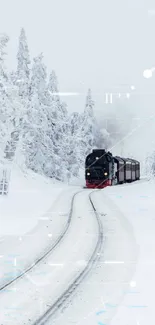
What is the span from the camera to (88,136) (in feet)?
222

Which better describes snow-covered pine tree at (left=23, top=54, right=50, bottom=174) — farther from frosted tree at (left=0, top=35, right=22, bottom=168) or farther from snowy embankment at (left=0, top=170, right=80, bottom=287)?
snowy embankment at (left=0, top=170, right=80, bottom=287)

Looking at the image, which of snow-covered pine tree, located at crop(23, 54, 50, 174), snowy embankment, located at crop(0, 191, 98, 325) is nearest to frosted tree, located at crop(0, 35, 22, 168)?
snow-covered pine tree, located at crop(23, 54, 50, 174)

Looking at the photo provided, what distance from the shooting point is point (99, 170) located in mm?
44469

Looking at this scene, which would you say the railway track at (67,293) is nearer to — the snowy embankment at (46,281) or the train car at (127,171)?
the snowy embankment at (46,281)

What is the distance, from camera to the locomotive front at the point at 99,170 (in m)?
44.3

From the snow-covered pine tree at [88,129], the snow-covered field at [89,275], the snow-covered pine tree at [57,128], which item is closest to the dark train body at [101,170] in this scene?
the snow-covered pine tree at [57,128]

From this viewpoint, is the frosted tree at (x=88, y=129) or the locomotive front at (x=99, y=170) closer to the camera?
the locomotive front at (x=99, y=170)

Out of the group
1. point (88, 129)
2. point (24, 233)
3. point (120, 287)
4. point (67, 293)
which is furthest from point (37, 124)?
point (67, 293)

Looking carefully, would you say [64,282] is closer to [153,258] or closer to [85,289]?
[85,289]

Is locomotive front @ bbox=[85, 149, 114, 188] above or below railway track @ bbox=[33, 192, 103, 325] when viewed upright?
below

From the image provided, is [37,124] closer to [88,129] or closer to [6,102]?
[6,102]

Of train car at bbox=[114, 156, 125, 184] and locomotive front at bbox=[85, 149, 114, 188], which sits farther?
train car at bbox=[114, 156, 125, 184]

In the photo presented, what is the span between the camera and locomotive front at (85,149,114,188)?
4428 cm

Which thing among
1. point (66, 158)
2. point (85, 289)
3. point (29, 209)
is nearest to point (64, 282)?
point (85, 289)
